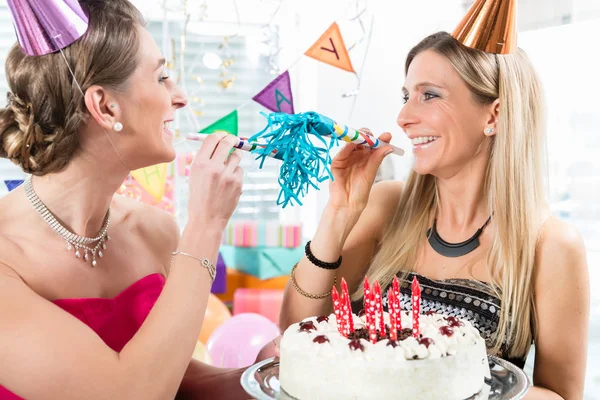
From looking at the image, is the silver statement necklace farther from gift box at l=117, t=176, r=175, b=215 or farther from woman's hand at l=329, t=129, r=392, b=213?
gift box at l=117, t=176, r=175, b=215

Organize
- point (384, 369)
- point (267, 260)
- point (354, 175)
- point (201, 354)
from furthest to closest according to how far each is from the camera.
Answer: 1. point (267, 260)
2. point (201, 354)
3. point (354, 175)
4. point (384, 369)

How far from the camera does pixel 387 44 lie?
181 inches

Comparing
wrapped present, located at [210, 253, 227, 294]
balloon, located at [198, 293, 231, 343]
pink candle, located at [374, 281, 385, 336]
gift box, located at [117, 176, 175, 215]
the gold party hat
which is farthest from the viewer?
wrapped present, located at [210, 253, 227, 294]

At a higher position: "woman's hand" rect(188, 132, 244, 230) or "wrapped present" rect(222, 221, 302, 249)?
"woman's hand" rect(188, 132, 244, 230)

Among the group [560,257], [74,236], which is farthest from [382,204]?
[74,236]

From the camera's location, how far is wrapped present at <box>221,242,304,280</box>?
14.9 feet

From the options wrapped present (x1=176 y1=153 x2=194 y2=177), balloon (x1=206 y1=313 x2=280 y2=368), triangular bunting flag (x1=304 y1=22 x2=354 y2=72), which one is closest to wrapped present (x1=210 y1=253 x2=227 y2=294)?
wrapped present (x1=176 y1=153 x2=194 y2=177)

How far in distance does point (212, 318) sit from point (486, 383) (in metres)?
2.51

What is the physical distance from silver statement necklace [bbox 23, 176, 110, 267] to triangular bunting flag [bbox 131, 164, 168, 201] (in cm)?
153

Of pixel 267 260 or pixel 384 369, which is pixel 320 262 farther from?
pixel 267 260

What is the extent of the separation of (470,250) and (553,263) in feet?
0.75

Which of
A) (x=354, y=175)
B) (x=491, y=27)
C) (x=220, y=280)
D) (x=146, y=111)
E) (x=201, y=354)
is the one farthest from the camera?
(x=220, y=280)

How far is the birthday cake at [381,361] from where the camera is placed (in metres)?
1.25

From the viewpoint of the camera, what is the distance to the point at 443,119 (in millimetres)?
1839
